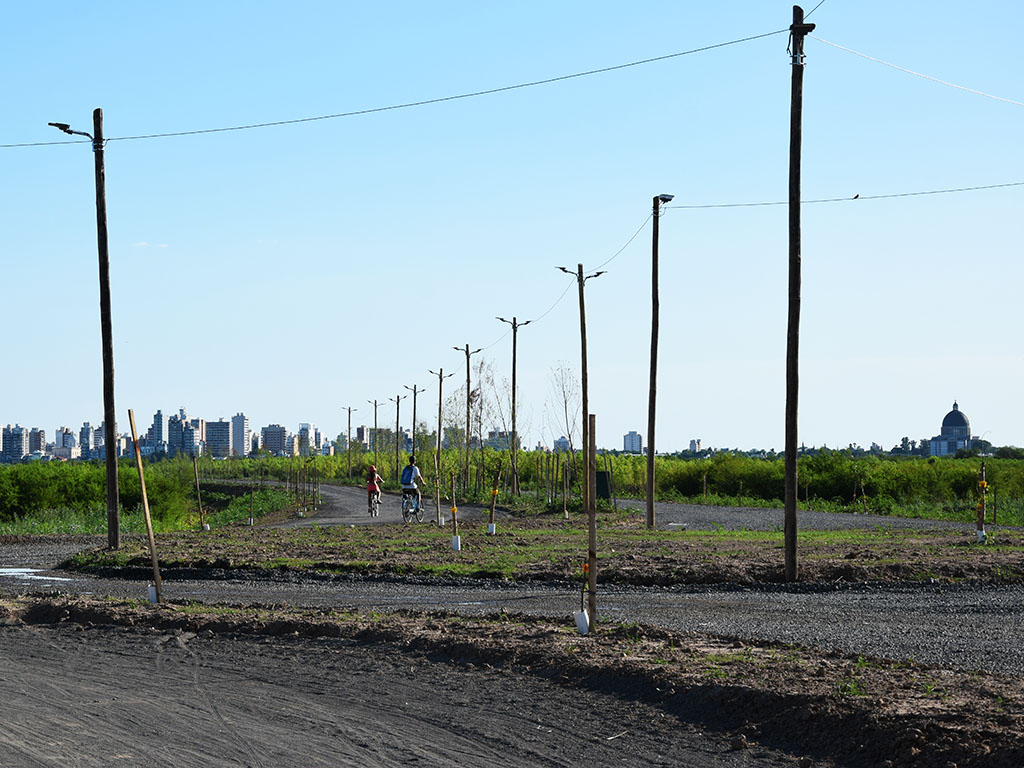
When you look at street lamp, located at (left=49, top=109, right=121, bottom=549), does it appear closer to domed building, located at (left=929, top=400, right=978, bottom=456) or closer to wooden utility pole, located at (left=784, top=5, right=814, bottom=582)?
wooden utility pole, located at (left=784, top=5, right=814, bottom=582)

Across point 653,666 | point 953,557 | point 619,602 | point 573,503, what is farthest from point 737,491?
point 653,666

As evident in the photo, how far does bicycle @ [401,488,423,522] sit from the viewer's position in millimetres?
35763

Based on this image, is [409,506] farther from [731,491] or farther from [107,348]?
[731,491]

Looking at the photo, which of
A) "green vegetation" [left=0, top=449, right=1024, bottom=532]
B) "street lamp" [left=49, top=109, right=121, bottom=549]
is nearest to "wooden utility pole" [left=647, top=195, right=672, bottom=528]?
"green vegetation" [left=0, top=449, right=1024, bottom=532]

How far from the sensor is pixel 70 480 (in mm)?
48969

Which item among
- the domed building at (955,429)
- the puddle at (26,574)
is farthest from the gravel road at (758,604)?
the domed building at (955,429)

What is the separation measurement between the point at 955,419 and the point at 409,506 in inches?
6545

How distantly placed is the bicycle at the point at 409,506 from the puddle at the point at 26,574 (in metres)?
13.7

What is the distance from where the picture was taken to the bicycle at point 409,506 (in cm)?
3576

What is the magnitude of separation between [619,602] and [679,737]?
841 centimetres

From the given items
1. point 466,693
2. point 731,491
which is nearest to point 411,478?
point 466,693

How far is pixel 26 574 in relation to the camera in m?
22.6

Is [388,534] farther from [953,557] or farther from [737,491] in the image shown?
[737,491]

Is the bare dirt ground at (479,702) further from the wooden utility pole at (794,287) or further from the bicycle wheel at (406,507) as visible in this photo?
the bicycle wheel at (406,507)
